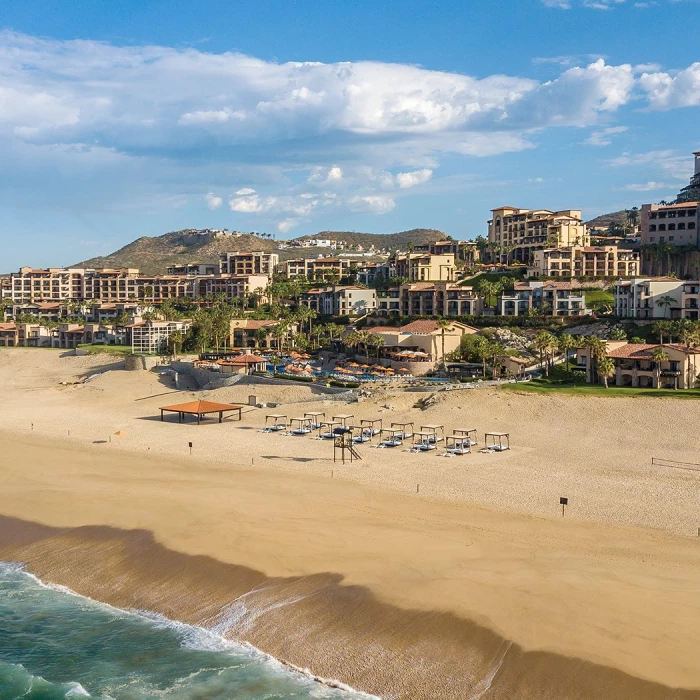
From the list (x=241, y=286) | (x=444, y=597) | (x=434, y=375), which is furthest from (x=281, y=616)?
(x=241, y=286)

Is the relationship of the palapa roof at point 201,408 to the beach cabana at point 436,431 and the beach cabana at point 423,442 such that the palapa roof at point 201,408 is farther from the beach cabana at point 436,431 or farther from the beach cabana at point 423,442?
the beach cabana at point 423,442

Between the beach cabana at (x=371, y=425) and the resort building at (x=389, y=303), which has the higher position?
the resort building at (x=389, y=303)

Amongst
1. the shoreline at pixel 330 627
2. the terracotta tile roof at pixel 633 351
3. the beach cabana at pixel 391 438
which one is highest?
the terracotta tile roof at pixel 633 351

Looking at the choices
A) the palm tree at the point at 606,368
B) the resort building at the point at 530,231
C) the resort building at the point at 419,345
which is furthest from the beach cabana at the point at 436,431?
the resort building at the point at 530,231

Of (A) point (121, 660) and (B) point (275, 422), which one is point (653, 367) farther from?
(A) point (121, 660)

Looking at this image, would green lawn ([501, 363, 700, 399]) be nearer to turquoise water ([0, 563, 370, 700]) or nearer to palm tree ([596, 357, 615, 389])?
palm tree ([596, 357, 615, 389])

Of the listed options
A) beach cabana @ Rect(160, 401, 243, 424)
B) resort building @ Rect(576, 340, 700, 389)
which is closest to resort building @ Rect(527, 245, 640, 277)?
resort building @ Rect(576, 340, 700, 389)

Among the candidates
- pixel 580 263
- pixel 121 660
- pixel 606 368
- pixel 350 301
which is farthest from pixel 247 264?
pixel 121 660
